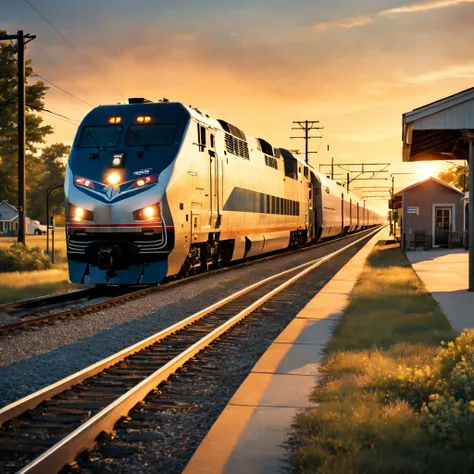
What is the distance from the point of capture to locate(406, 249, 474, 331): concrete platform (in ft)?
38.4

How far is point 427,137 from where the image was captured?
1631 cm

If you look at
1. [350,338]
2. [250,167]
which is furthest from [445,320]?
[250,167]

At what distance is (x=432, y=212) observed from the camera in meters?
38.9

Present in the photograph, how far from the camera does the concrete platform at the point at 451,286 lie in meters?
11.7

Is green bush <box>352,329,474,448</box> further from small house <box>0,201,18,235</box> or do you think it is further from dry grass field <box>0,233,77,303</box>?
small house <box>0,201,18,235</box>

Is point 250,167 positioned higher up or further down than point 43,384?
higher up

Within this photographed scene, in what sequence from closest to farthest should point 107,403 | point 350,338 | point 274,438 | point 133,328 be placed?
point 274,438, point 107,403, point 350,338, point 133,328

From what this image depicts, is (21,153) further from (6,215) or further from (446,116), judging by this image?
(6,215)

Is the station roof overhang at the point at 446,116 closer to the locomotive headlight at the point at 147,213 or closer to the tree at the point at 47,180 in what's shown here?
the locomotive headlight at the point at 147,213

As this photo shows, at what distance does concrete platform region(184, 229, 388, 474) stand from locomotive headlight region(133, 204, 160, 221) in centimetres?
478

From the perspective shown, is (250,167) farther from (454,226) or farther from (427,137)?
(454,226)

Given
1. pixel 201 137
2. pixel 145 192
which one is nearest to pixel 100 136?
pixel 145 192

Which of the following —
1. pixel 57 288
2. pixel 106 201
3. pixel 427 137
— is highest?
pixel 427 137

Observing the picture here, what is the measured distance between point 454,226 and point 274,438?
3549 centimetres
